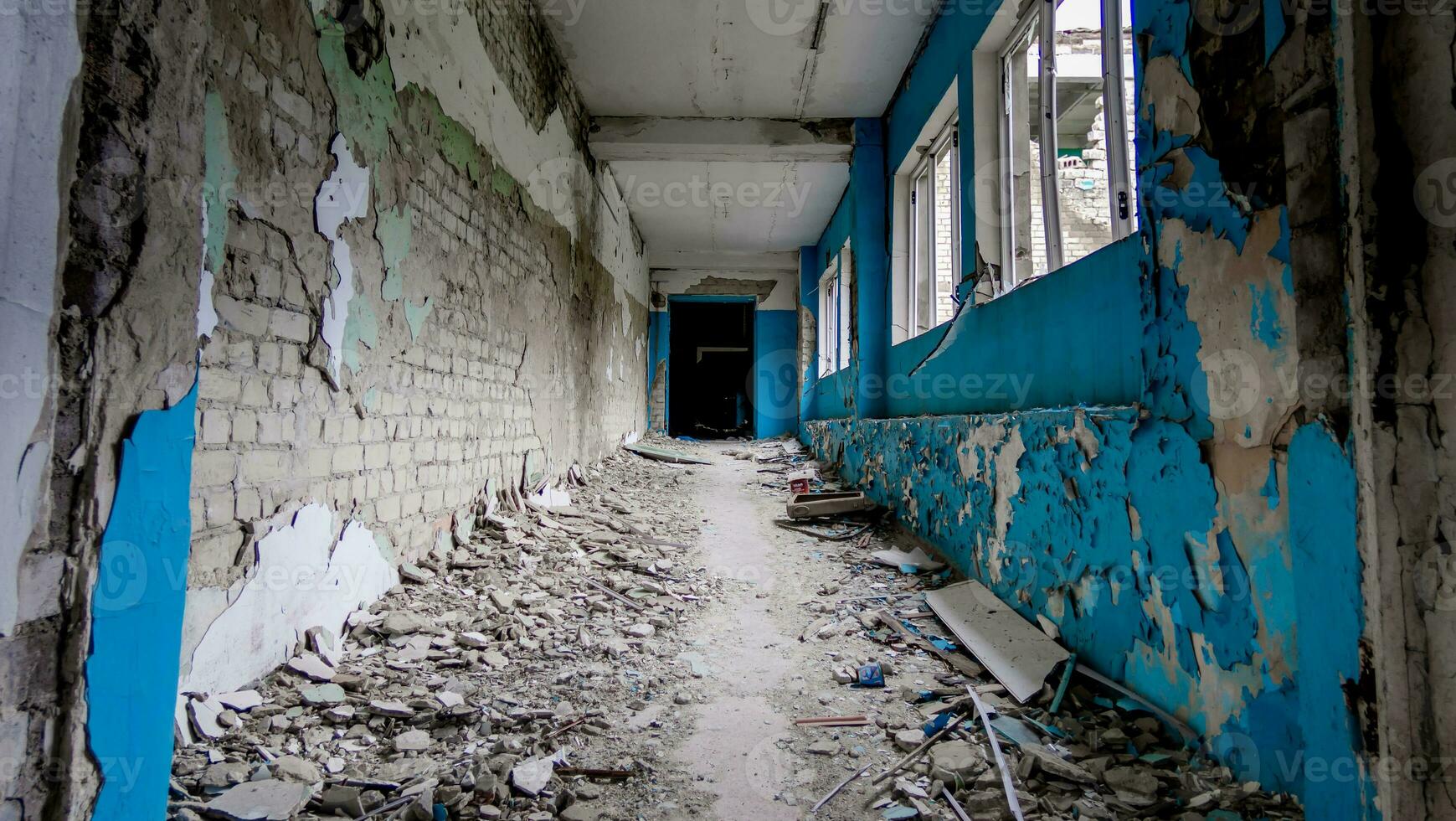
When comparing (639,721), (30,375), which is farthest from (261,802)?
(30,375)

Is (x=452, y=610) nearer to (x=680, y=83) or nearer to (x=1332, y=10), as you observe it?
(x=1332, y=10)

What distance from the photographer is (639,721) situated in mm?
2020

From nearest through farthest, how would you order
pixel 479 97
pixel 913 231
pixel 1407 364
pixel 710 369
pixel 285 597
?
pixel 1407 364
pixel 285 597
pixel 479 97
pixel 913 231
pixel 710 369

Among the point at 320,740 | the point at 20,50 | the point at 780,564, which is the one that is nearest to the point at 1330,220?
the point at 20,50

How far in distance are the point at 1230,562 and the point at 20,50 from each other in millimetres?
2481

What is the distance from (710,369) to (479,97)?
15786 mm

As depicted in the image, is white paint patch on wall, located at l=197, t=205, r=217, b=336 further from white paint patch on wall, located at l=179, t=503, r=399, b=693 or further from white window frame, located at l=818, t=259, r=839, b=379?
white window frame, located at l=818, t=259, r=839, b=379

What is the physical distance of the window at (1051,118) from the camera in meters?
2.36

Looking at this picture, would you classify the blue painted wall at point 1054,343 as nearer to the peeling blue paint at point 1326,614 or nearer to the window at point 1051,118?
the window at point 1051,118

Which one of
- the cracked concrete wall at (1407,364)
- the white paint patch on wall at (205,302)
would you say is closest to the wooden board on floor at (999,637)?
the cracked concrete wall at (1407,364)

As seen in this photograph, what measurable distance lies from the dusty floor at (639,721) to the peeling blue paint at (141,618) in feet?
1.81

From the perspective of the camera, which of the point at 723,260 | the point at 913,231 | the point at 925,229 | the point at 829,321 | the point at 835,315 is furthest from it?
the point at 723,260

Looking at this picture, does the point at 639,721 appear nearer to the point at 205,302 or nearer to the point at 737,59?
the point at 205,302

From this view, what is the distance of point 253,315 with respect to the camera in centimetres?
200
